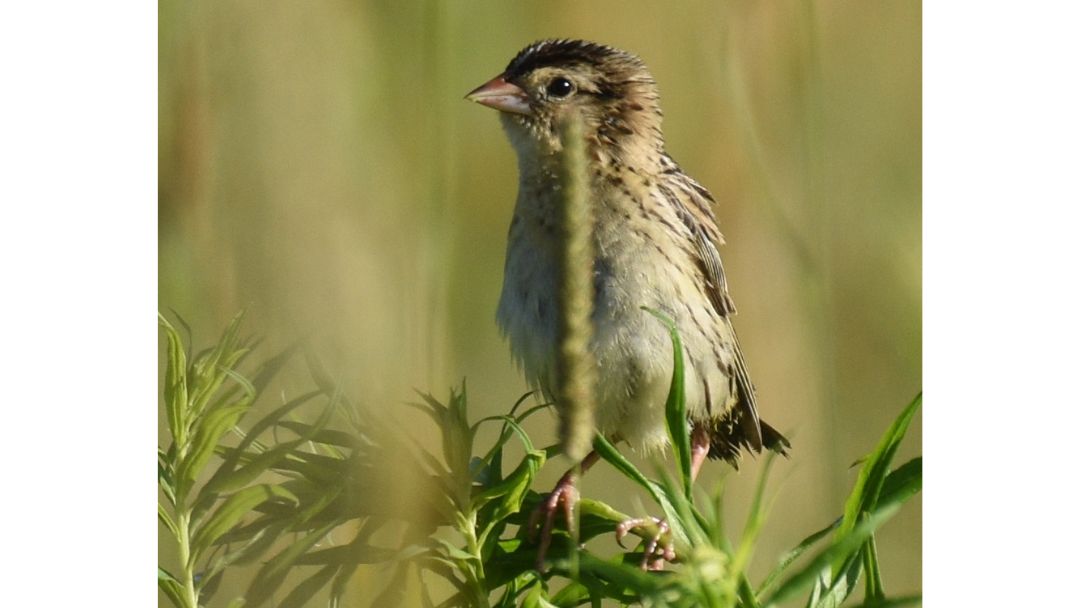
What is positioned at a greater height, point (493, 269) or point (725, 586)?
point (493, 269)

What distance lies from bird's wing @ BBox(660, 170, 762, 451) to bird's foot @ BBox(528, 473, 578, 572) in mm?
431

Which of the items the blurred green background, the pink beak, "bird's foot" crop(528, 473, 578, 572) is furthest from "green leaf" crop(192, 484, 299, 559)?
the pink beak

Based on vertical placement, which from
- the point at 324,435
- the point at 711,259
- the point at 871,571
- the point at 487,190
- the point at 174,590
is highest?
the point at 487,190

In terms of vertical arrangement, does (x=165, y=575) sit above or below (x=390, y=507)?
below

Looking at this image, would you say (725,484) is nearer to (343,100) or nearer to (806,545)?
(806,545)

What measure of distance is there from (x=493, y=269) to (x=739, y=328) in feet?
1.17

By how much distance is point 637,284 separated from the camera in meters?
1.93

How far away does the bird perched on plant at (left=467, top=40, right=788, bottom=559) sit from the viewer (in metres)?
1.86

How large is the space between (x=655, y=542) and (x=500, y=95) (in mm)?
608

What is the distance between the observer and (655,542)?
5.09 ft

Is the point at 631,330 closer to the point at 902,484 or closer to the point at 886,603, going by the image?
the point at 902,484

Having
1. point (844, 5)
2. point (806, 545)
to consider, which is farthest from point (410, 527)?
point (844, 5)

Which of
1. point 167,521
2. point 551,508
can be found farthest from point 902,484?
point 167,521

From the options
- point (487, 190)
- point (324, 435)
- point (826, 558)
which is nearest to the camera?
point (826, 558)
